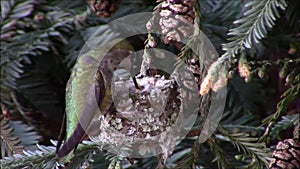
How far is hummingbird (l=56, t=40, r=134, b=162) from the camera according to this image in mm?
1035

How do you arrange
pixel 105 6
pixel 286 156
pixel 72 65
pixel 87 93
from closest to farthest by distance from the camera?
pixel 286 156 → pixel 87 93 → pixel 105 6 → pixel 72 65

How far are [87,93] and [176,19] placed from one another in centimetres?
29

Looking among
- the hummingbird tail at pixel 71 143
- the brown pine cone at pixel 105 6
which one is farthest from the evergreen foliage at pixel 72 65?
the brown pine cone at pixel 105 6

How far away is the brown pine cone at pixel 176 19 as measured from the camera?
3.01ft

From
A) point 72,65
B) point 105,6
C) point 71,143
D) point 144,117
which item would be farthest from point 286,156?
point 72,65

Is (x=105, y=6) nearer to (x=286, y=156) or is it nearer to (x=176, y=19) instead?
(x=176, y=19)

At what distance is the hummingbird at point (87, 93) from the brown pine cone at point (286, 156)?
317 mm

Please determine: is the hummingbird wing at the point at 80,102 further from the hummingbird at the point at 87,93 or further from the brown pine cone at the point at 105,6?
the brown pine cone at the point at 105,6

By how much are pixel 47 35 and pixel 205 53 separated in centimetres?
60

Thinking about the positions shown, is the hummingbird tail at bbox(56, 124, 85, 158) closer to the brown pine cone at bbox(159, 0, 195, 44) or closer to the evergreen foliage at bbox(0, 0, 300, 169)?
the evergreen foliage at bbox(0, 0, 300, 169)

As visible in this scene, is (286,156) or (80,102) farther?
(80,102)

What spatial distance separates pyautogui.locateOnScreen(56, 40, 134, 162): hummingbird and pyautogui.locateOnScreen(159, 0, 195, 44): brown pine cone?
190 mm

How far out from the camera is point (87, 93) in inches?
44.0

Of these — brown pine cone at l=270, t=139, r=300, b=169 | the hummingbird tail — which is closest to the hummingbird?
the hummingbird tail
